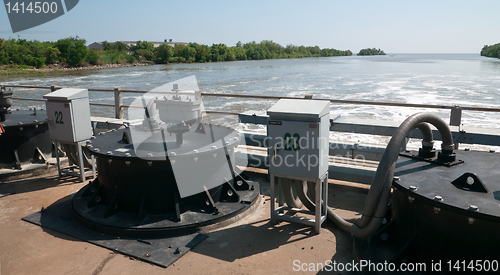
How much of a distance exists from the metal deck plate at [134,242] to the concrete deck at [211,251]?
61 mm

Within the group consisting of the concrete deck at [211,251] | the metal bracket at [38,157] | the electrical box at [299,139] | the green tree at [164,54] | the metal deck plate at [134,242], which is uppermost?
the green tree at [164,54]

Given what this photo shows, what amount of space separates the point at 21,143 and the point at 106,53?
9363cm

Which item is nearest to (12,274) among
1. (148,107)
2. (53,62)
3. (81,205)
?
(81,205)

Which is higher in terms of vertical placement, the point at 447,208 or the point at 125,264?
the point at 447,208

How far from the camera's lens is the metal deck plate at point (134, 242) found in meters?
3.62

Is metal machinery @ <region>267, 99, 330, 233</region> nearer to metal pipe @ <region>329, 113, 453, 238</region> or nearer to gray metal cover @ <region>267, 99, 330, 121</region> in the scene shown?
gray metal cover @ <region>267, 99, 330, 121</region>

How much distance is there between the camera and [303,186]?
4270mm

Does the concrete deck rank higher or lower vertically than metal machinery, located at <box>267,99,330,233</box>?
lower

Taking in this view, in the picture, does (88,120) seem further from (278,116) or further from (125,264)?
(278,116)

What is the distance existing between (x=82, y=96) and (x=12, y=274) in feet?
10.7

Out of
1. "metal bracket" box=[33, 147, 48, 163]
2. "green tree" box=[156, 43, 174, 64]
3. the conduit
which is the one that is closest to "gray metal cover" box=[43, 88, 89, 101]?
"metal bracket" box=[33, 147, 48, 163]

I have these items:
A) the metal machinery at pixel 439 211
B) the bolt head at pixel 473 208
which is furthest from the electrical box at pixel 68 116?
the bolt head at pixel 473 208

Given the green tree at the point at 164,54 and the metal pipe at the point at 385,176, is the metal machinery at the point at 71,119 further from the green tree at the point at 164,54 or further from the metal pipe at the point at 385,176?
the green tree at the point at 164,54

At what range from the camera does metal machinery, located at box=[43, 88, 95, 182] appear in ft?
18.9
